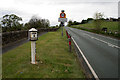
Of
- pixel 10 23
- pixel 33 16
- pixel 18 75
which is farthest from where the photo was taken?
pixel 33 16

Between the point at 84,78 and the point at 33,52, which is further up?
the point at 33,52

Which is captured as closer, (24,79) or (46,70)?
(24,79)

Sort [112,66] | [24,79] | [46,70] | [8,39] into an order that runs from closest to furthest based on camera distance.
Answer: [24,79] < [46,70] < [112,66] < [8,39]

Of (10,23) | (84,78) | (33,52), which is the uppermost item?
(10,23)

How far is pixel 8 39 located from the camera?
8883mm

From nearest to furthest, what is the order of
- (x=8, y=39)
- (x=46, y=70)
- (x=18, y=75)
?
(x=18, y=75)
(x=46, y=70)
(x=8, y=39)

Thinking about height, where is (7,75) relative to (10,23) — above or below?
below

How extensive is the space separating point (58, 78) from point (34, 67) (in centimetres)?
128

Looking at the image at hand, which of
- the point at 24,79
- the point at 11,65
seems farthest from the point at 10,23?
the point at 24,79

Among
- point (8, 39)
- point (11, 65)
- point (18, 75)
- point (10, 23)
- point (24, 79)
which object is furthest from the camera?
point (10, 23)

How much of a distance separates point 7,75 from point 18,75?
0.39 metres

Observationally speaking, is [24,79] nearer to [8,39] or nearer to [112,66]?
[112,66]

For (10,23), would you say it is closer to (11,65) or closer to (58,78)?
(11,65)

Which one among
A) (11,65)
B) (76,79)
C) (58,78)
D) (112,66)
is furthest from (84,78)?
(11,65)
